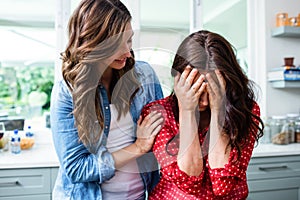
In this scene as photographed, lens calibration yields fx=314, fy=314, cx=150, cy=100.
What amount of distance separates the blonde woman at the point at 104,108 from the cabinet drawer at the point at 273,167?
3.16 feet

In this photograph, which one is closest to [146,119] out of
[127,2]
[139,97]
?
[139,97]

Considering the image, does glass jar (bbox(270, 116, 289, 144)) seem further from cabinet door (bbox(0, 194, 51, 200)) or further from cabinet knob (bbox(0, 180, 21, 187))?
cabinet knob (bbox(0, 180, 21, 187))

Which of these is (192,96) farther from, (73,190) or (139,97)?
(73,190)

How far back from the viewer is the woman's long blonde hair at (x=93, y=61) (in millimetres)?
713

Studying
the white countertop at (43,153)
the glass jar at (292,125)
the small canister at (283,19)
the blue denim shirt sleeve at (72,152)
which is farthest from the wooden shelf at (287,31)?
the blue denim shirt sleeve at (72,152)

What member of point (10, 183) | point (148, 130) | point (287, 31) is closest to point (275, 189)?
point (287, 31)

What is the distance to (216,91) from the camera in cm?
71

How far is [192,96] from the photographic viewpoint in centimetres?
70

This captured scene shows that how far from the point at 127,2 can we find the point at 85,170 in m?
1.41

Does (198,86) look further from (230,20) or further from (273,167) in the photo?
(230,20)

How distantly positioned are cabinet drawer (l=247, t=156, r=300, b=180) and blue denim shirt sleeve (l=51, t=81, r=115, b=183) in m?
1.09

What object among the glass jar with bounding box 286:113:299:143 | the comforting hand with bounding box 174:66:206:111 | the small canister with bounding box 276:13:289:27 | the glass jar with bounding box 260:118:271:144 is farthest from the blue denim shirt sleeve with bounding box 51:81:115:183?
the small canister with bounding box 276:13:289:27

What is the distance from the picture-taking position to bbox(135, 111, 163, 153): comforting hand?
0.76 m

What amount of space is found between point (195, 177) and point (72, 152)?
31 centimetres
